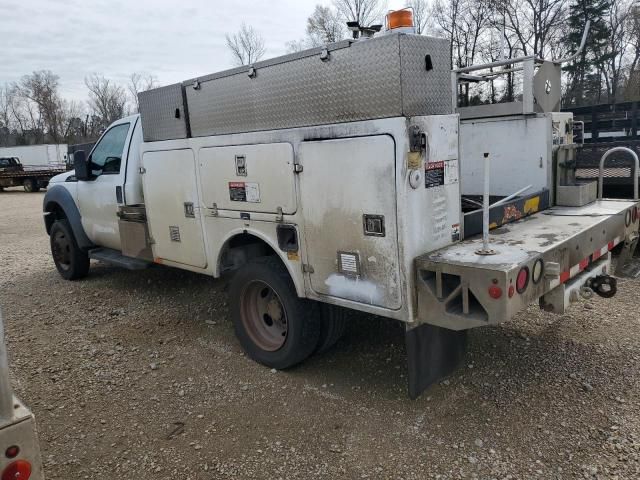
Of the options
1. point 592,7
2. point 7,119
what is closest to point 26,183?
point 592,7

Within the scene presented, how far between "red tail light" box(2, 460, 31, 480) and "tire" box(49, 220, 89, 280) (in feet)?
17.1

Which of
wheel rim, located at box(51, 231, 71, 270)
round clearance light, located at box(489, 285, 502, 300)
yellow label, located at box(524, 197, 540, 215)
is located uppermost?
yellow label, located at box(524, 197, 540, 215)

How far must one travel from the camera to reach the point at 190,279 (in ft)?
21.9

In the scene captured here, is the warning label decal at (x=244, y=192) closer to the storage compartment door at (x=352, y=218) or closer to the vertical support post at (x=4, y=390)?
the storage compartment door at (x=352, y=218)

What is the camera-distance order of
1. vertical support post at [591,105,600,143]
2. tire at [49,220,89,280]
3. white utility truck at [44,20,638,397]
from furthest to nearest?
vertical support post at [591,105,600,143], tire at [49,220,89,280], white utility truck at [44,20,638,397]

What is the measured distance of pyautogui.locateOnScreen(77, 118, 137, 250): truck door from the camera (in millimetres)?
5695

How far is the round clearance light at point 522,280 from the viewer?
279 cm

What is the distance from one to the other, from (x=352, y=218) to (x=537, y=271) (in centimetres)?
108

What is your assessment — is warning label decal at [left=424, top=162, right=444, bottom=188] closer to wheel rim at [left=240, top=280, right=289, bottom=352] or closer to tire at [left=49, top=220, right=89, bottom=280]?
wheel rim at [left=240, top=280, right=289, bottom=352]

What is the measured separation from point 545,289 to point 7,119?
8453cm

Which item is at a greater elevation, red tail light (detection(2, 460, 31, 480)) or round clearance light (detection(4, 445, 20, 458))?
round clearance light (detection(4, 445, 20, 458))

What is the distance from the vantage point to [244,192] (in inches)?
155

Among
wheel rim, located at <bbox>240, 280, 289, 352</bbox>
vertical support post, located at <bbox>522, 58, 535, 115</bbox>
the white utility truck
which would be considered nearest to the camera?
the white utility truck

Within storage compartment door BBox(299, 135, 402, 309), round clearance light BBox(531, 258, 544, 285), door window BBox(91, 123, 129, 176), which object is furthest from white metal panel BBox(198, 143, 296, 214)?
door window BBox(91, 123, 129, 176)
